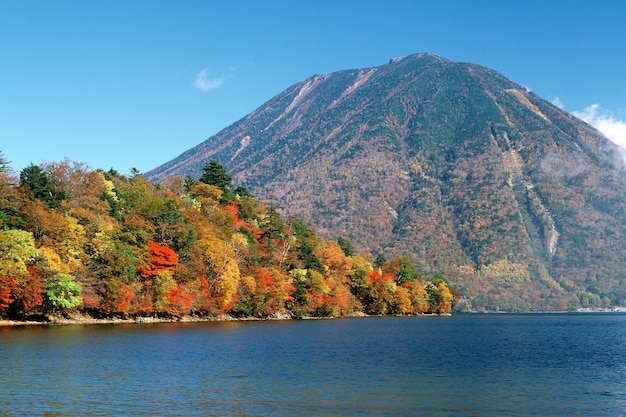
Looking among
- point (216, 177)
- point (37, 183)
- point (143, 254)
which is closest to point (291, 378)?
point (143, 254)

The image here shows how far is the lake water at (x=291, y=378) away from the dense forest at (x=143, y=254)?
51.3ft

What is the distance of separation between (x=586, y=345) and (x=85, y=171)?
2910 inches

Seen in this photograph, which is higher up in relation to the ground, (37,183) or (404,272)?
(37,183)

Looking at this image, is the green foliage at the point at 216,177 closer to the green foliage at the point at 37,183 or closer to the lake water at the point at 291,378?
Result: the green foliage at the point at 37,183

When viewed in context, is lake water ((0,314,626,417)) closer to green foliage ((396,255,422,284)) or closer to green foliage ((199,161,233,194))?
green foliage ((199,161,233,194))

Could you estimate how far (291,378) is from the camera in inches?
1558

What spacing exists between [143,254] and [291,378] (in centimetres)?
5691

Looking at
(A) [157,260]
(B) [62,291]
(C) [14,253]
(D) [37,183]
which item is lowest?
(B) [62,291]

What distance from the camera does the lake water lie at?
30.5 metres

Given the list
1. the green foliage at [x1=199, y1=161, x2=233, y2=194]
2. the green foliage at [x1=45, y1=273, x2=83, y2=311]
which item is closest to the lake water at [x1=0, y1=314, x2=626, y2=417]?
the green foliage at [x1=45, y1=273, x2=83, y2=311]

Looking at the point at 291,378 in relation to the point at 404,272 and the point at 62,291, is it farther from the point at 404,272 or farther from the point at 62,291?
the point at 404,272

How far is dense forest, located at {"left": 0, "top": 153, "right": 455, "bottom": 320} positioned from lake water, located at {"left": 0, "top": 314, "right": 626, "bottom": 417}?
1564cm

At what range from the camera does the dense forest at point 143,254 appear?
258ft

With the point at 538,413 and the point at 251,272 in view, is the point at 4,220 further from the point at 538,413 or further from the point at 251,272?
the point at 538,413
